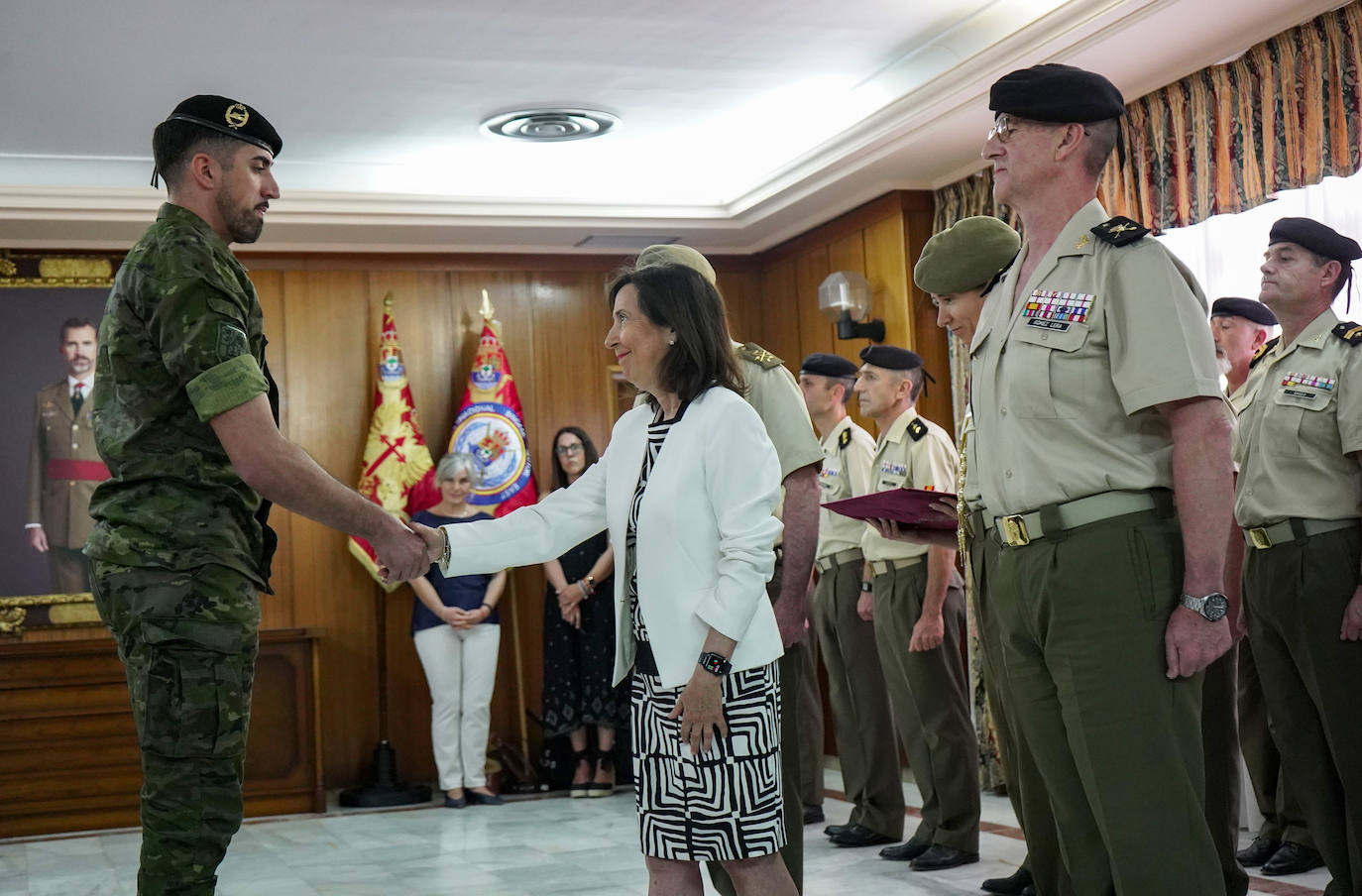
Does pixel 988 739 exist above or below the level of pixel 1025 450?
below

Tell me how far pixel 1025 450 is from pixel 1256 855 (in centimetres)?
255

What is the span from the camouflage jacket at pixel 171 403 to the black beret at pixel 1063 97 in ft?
4.22

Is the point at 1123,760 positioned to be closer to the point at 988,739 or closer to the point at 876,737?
the point at 876,737

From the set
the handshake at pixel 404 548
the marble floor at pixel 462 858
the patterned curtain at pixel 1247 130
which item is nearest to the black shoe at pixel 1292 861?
the marble floor at pixel 462 858

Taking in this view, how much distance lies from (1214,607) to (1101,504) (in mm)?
215

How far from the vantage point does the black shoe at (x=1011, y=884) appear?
3.71 meters

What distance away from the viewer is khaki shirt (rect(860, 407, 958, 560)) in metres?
4.39

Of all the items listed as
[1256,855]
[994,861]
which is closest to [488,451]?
[994,861]

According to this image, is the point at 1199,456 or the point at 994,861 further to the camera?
the point at 994,861

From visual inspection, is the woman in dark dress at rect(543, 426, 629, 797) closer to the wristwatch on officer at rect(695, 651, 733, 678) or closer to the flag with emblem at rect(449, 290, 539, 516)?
the flag with emblem at rect(449, 290, 539, 516)

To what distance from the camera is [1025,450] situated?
2.07 meters

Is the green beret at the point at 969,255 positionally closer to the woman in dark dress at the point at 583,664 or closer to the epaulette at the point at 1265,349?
the epaulette at the point at 1265,349

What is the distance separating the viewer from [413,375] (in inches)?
277

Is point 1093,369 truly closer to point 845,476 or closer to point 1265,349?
point 1265,349
